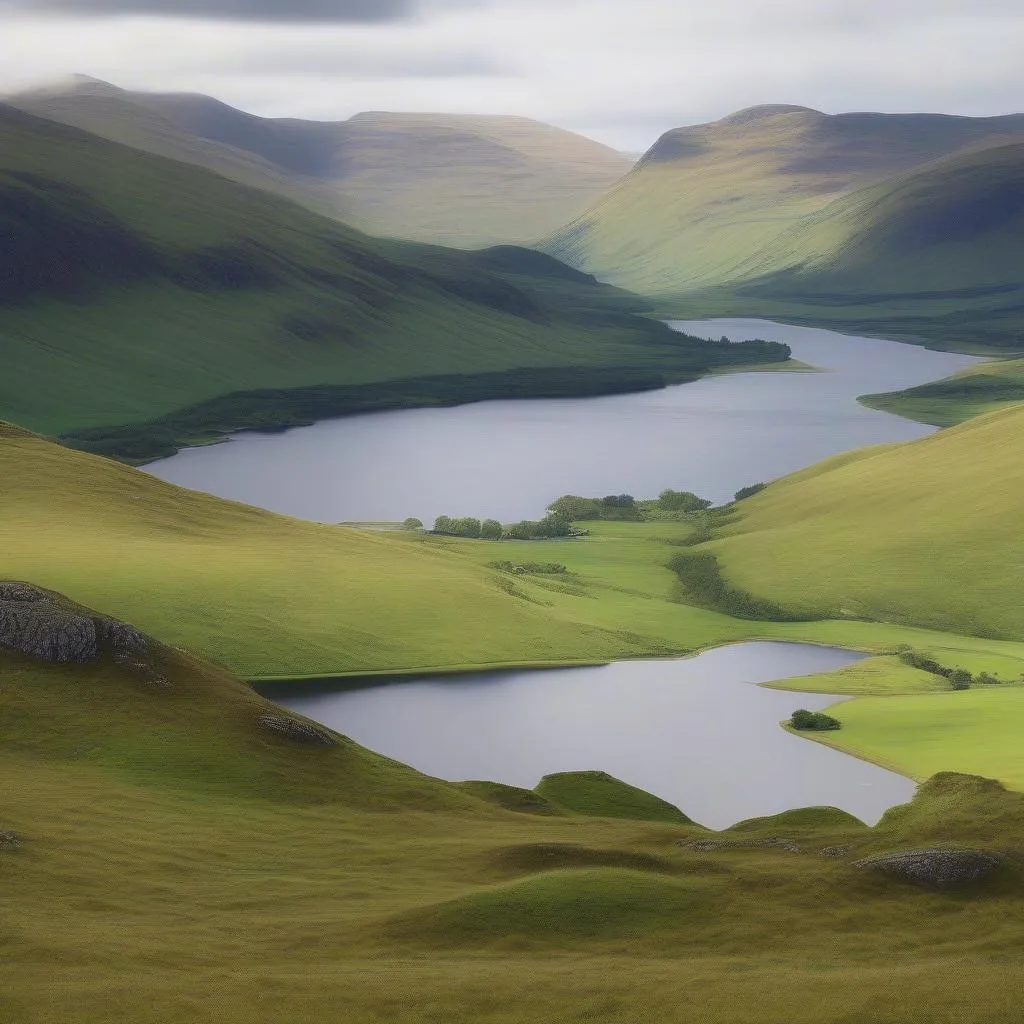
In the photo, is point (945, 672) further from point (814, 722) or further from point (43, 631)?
point (43, 631)

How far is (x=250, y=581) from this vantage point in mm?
135125

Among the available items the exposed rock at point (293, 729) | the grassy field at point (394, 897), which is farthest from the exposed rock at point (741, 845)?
the exposed rock at point (293, 729)

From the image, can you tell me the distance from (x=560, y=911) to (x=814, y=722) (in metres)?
70.5

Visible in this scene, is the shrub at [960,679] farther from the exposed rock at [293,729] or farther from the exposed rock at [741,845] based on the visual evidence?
the exposed rock at [741,845]

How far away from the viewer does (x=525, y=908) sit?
45.5 metres

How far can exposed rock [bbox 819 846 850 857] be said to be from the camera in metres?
55.5

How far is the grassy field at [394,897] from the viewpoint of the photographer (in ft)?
122

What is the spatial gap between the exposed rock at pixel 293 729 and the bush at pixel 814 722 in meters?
51.8

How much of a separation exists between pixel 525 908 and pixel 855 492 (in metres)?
155

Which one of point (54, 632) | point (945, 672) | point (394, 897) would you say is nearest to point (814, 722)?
point (945, 672)

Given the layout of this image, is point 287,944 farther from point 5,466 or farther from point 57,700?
point 5,466

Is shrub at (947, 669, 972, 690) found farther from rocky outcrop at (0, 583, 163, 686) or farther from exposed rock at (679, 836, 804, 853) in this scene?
rocky outcrop at (0, 583, 163, 686)

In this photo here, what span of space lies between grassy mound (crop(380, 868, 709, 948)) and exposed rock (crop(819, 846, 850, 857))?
8749mm

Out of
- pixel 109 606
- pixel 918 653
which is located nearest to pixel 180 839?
pixel 109 606
